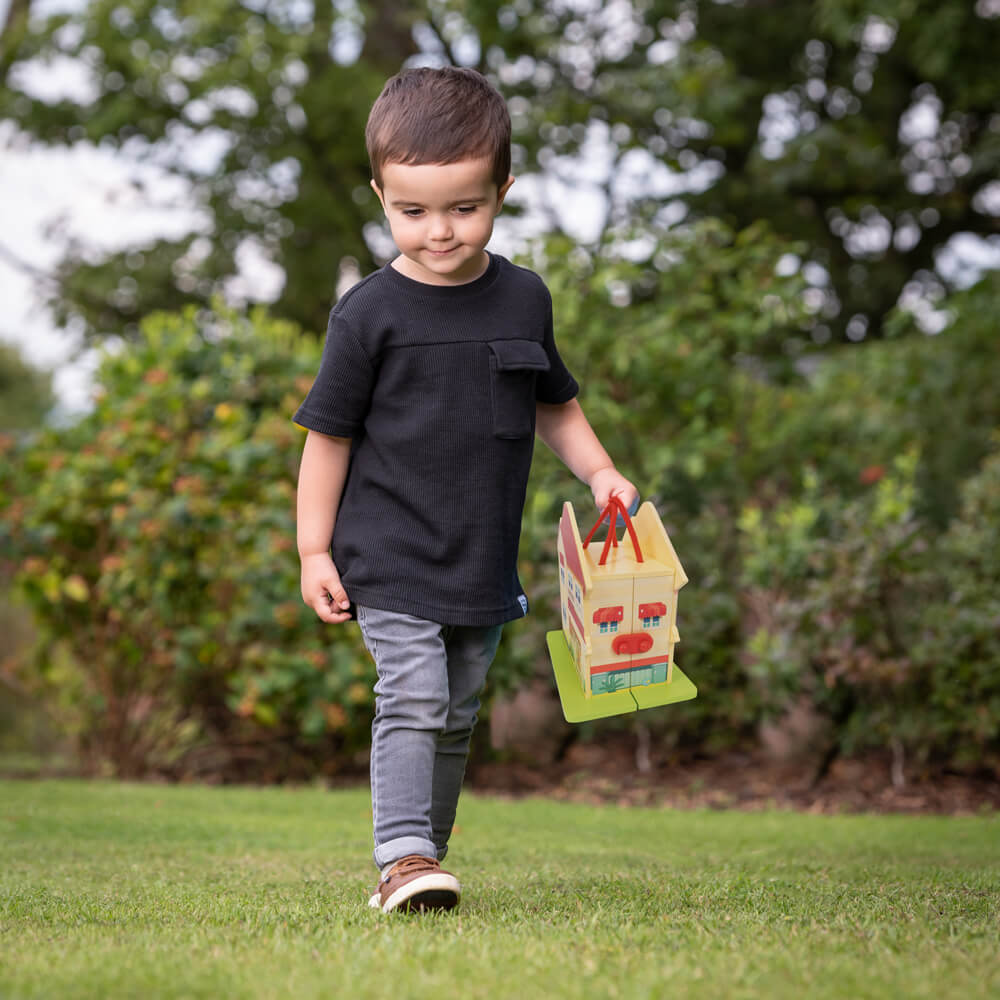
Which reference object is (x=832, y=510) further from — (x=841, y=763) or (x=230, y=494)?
(x=230, y=494)

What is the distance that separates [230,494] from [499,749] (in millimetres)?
1872

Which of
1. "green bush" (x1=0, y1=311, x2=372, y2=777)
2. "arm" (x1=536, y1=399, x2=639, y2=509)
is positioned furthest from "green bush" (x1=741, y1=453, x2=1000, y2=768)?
"arm" (x1=536, y1=399, x2=639, y2=509)

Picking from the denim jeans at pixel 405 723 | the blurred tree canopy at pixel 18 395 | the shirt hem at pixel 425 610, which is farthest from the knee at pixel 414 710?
the blurred tree canopy at pixel 18 395

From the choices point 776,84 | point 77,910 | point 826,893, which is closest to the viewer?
point 77,910

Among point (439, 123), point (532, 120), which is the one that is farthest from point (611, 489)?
point (532, 120)

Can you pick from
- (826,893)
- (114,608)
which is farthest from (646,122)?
(826,893)

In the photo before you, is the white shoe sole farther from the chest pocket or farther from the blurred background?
the blurred background

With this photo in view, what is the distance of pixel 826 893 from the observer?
2693 millimetres

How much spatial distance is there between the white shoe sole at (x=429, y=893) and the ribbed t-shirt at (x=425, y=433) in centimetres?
54

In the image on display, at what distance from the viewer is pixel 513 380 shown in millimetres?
2613

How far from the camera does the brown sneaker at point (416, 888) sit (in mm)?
2266

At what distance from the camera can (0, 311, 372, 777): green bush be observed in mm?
5555

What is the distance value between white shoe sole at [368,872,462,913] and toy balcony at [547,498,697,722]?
0.44m

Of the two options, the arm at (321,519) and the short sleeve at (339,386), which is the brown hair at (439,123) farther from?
the arm at (321,519)
